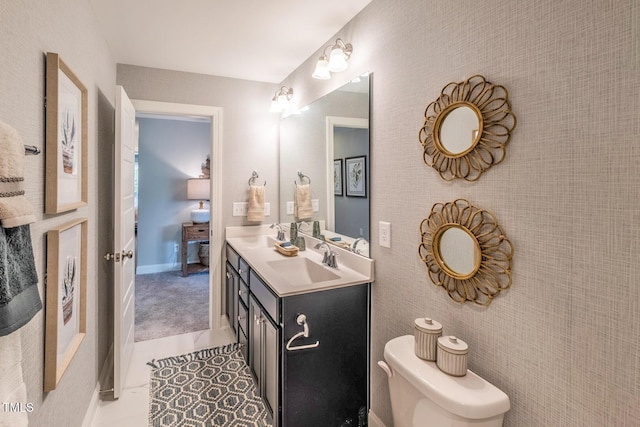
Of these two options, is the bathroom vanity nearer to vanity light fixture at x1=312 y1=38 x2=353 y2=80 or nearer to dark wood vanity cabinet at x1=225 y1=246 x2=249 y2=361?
dark wood vanity cabinet at x1=225 y1=246 x2=249 y2=361

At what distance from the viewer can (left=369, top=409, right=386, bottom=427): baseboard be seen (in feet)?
5.44

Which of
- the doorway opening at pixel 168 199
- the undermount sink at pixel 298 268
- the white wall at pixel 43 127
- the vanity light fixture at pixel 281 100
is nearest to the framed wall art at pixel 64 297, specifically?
the white wall at pixel 43 127

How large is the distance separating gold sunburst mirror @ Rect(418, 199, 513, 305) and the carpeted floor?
99.3 inches

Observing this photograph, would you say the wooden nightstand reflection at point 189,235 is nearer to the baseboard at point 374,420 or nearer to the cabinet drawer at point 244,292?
the cabinet drawer at point 244,292

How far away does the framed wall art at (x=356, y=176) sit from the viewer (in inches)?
71.4

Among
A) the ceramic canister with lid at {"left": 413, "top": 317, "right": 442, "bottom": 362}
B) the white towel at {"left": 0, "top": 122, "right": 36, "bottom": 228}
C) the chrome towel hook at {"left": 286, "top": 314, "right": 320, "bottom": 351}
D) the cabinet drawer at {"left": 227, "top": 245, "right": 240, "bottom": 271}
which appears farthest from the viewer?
the cabinet drawer at {"left": 227, "top": 245, "right": 240, "bottom": 271}

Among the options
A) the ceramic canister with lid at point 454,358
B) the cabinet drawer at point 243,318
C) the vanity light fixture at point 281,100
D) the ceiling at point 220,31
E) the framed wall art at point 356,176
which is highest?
the ceiling at point 220,31

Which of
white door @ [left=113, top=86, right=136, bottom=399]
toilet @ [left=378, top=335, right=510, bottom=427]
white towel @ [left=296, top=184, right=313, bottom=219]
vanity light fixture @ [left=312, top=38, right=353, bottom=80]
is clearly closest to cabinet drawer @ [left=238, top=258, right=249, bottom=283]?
white towel @ [left=296, top=184, right=313, bottom=219]

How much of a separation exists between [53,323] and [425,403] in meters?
1.33

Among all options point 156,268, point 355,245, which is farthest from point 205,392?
point 156,268

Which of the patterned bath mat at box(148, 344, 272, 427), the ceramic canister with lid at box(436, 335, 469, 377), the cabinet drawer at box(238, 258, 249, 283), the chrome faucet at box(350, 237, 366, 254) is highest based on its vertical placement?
the chrome faucet at box(350, 237, 366, 254)

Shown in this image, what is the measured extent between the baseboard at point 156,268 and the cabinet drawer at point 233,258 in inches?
106

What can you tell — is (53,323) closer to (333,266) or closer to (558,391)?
(333,266)

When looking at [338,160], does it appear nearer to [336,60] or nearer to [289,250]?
[336,60]
